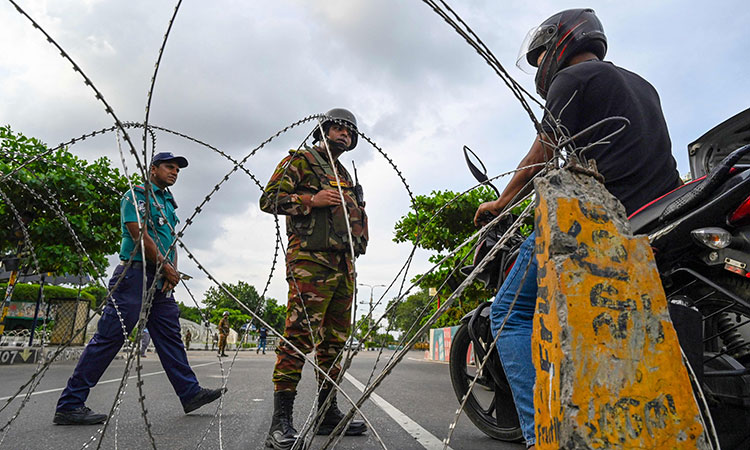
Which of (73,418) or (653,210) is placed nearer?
(653,210)

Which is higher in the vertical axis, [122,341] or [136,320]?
[136,320]

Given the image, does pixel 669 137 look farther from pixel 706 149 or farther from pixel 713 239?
pixel 706 149

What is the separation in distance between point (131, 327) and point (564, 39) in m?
3.50

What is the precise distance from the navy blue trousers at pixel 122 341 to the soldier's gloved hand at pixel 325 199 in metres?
1.40

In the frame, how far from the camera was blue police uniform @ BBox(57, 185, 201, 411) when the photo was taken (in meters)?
3.28

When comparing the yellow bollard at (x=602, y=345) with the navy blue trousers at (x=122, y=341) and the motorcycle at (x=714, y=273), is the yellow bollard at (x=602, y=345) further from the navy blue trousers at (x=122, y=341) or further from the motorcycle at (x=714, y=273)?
the navy blue trousers at (x=122, y=341)

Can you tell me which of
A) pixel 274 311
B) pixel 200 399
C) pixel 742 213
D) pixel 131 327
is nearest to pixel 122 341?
pixel 131 327

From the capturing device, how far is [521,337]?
5.37 feet

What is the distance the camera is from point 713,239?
165 cm

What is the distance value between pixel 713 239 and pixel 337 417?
2.35 metres

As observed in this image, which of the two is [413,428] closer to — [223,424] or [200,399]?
[223,424]

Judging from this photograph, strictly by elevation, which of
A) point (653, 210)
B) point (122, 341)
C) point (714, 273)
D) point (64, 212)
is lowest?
point (122, 341)

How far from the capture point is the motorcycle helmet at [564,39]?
2117 mm

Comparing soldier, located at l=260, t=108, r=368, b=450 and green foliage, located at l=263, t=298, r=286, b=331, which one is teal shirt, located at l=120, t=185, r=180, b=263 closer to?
soldier, located at l=260, t=108, r=368, b=450
